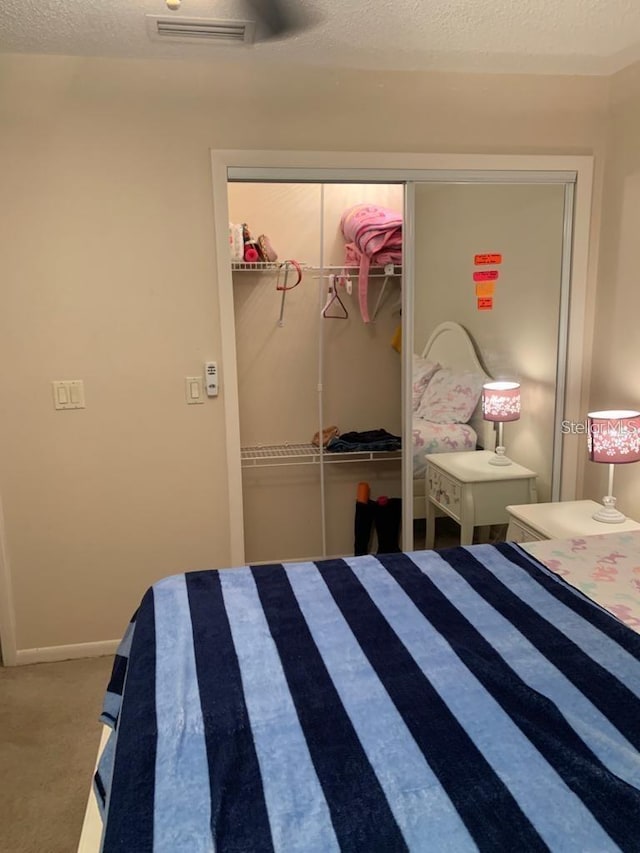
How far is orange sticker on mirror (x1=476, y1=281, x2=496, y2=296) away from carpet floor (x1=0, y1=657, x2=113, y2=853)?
2.36 meters

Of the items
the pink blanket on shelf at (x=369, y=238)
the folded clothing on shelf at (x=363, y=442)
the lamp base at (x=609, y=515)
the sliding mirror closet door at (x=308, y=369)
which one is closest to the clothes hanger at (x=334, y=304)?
the sliding mirror closet door at (x=308, y=369)

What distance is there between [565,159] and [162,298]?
1.86m

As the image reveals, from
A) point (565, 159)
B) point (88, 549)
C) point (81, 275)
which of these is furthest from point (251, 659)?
point (565, 159)

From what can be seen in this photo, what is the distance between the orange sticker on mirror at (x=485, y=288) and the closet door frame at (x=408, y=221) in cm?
33

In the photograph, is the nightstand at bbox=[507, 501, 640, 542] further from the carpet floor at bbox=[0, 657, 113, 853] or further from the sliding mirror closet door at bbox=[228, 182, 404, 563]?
the carpet floor at bbox=[0, 657, 113, 853]

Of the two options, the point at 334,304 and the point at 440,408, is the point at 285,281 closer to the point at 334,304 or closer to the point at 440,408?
the point at 334,304

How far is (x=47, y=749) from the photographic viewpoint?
7.00 feet

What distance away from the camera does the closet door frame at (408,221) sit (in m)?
2.52

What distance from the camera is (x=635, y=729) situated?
1110 mm

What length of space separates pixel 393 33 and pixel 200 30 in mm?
681

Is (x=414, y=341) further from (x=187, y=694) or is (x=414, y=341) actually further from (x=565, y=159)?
(x=187, y=694)

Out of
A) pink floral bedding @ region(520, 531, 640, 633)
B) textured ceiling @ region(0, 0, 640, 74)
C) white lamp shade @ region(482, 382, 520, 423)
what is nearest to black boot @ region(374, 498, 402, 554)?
white lamp shade @ region(482, 382, 520, 423)

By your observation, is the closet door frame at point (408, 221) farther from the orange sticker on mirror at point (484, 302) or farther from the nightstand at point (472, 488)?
the orange sticker on mirror at point (484, 302)

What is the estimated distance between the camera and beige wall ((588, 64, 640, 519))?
2553mm
